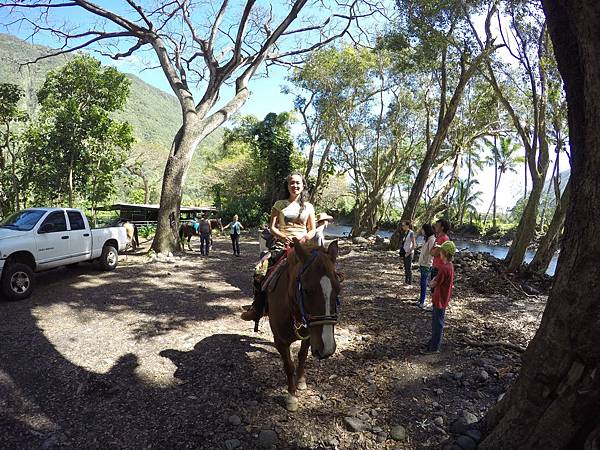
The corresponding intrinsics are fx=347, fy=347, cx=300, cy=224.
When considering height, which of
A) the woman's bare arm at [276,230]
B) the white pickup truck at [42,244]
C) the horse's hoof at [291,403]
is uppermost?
the woman's bare arm at [276,230]

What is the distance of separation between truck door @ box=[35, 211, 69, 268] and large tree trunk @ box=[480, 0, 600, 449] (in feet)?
29.3

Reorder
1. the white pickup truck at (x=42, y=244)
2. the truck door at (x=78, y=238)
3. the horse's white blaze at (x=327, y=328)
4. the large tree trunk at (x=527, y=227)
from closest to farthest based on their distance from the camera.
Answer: the horse's white blaze at (x=327, y=328) → the white pickup truck at (x=42, y=244) → the truck door at (x=78, y=238) → the large tree trunk at (x=527, y=227)

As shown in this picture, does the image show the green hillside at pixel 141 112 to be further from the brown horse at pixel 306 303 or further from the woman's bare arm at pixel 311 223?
the brown horse at pixel 306 303

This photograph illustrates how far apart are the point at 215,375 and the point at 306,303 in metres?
2.17

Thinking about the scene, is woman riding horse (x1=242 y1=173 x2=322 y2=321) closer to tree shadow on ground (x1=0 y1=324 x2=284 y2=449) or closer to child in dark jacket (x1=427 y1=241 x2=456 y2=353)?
tree shadow on ground (x1=0 y1=324 x2=284 y2=449)

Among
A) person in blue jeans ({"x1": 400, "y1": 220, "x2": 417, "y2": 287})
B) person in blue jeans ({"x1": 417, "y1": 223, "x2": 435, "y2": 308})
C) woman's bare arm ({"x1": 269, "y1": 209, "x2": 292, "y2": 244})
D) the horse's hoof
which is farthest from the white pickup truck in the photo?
person in blue jeans ({"x1": 400, "y1": 220, "x2": 417, "y2": 287})

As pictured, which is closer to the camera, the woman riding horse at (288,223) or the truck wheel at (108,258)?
the woman riding horse at (288,223)

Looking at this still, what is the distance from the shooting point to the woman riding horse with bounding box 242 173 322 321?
4.50m

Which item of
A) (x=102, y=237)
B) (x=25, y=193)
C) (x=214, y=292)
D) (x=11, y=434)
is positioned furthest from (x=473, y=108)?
Result: (x=25, y=193)

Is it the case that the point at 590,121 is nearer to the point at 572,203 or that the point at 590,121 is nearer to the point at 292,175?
the point at 572,203

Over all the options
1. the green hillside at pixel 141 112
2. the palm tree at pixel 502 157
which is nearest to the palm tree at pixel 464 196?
the palm tree at pixel 502 157

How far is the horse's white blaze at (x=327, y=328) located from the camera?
2.80 metres

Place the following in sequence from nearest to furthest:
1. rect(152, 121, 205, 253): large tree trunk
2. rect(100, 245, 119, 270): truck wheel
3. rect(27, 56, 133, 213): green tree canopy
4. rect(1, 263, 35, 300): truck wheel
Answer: rect(1, 263, 35, 300): truck wheel, rect(100, 245, 119, 270): truck wheel, rect(152, 121, 205, 253): large tree trunk, rect(27, 56, 133, 213): green tree canopy

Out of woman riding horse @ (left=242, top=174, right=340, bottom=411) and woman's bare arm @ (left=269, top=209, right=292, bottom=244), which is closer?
woman riding horse @ (left=242, top=174, right=340, bottom=411)
